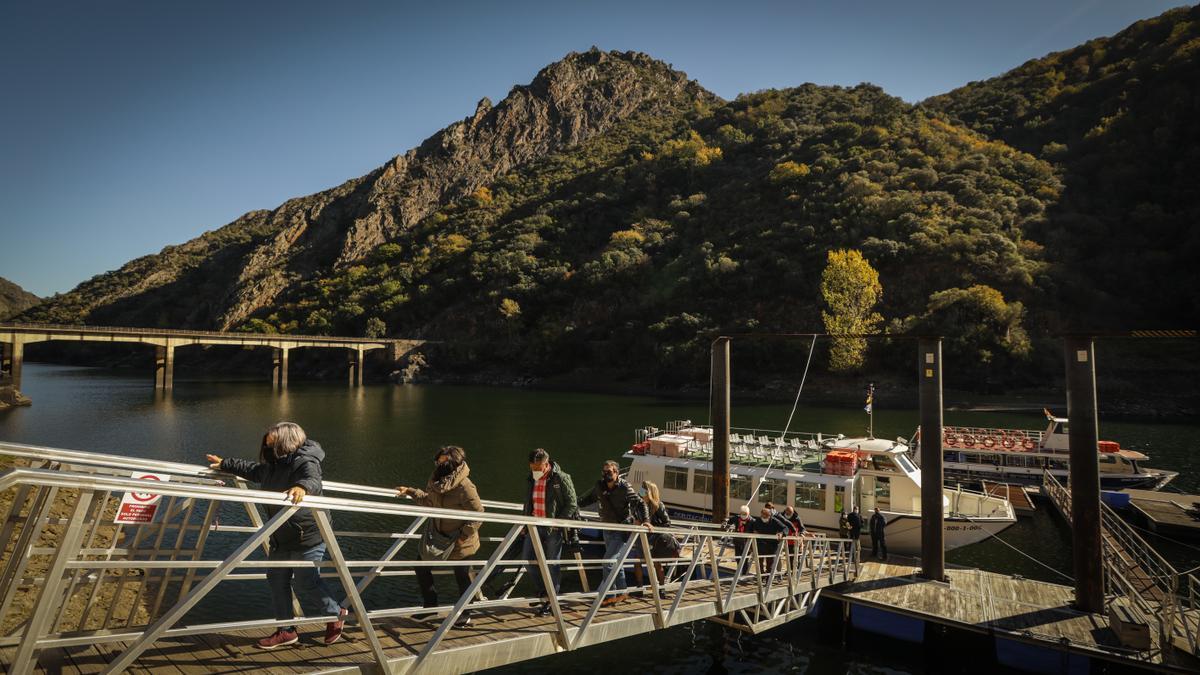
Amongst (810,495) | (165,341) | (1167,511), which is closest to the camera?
(810,495)

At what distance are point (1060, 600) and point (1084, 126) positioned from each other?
117 metres

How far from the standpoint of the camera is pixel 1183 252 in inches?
2741

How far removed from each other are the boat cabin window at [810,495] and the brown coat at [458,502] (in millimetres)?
14577

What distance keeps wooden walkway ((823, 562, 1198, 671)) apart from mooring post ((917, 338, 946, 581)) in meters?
0.66

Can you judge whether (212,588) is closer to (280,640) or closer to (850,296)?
(280,640)

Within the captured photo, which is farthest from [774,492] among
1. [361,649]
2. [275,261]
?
[275,261]

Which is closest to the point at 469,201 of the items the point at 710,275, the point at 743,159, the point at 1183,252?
the point at 743,159

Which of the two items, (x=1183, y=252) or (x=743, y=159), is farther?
(x=743, y=159)

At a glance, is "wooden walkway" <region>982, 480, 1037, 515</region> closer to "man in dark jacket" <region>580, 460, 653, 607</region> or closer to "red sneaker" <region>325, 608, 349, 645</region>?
"man in dark jacket" <region>580, 460, 653, 607</region>

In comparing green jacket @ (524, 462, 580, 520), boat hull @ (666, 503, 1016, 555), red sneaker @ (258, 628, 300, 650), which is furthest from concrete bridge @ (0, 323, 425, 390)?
boat hull @ (666, 503, 1016, 555)

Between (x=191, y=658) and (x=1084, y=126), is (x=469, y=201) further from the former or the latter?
(x=191, y=658)

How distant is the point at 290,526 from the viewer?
575 cm

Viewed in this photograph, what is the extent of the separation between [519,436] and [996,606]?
111 feet

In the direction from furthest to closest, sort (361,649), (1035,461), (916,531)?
(1035,461)
(916,531)
(361,649)
